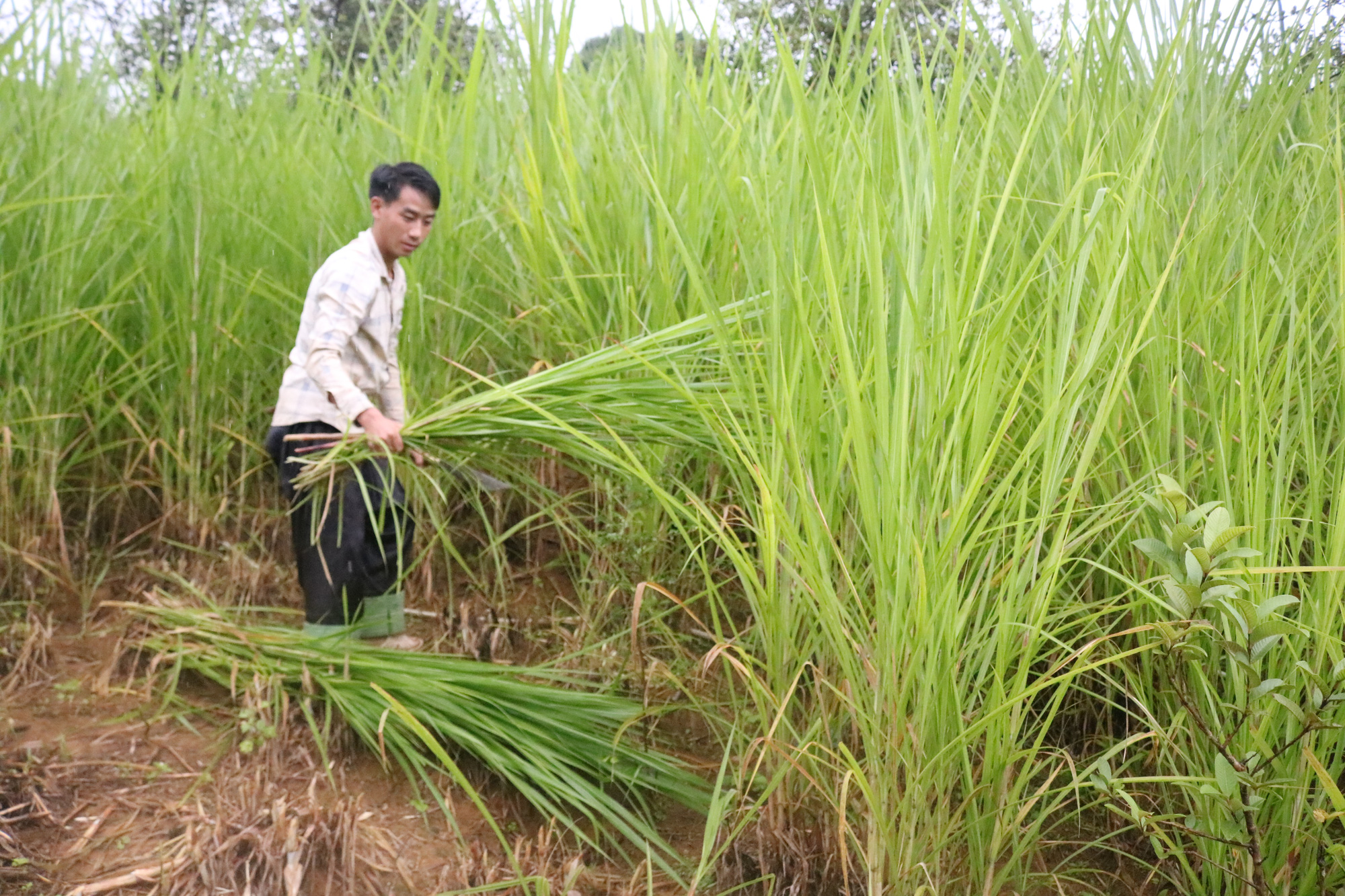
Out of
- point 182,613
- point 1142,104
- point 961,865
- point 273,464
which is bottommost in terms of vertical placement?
point 961,865

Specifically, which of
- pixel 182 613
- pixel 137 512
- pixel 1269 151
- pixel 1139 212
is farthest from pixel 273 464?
pixel 1269 151

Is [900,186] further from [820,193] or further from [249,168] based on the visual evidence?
[249,168]

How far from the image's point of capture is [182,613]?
2562mm

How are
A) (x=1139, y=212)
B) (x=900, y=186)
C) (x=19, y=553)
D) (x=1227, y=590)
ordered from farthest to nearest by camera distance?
(x=19, y=553) → (x=1139, y=212) → (x=900, y=186) → (x=1227, y=590)

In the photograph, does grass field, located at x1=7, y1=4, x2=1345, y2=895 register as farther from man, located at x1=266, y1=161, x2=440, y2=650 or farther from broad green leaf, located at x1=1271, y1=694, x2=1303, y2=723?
man, located at x1=266, y1=161, x2=440, y2=650

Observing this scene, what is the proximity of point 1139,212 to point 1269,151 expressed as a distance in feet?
1.94

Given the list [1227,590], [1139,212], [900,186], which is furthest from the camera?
[1139,212]

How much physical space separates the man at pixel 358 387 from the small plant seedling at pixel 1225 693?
5.55 ft

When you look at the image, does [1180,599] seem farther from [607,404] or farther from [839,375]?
[607,404]

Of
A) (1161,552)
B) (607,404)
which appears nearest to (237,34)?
(607,404)

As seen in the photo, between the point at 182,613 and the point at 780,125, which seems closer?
the point at 182,613

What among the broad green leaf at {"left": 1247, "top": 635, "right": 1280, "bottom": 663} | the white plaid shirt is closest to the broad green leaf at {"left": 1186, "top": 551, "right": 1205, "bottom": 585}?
the broad green leaf at {"left": 1247, "top": 635, "right": 1280, "bottom": 663}

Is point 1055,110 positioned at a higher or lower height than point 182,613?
higher

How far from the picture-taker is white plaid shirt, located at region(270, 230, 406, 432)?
2506 mm
